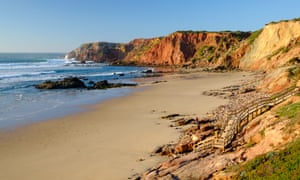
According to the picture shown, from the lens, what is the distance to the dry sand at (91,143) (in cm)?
1416

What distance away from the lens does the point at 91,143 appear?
1800 centimetres

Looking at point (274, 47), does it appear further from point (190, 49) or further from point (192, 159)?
point (192, 159)

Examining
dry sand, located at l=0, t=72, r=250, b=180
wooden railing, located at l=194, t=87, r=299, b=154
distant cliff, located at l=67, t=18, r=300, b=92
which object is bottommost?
dry sand, located at l=0, t=72, r=250, b=180

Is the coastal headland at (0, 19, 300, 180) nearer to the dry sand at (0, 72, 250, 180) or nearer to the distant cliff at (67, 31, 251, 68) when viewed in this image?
the dry sand at (0, 72, 250, 180)

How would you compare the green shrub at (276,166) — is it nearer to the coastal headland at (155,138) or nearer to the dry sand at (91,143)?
the coastal headland at (155,138)

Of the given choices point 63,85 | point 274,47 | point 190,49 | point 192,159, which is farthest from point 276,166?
point 190,49

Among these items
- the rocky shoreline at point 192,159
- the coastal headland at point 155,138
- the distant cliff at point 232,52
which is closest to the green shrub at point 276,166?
the coastal headland at point 155,138

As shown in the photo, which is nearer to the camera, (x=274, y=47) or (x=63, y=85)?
(x=63, y=85)

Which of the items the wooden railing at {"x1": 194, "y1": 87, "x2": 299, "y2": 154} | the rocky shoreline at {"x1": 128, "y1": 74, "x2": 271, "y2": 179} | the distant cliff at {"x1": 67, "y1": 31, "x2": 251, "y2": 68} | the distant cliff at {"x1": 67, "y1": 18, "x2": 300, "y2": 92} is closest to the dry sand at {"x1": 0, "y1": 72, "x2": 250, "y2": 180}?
the rocky shoreline at {"x1": 128, "y1": 74, "x2": 271, "y2": 179}

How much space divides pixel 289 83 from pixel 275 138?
1513cm

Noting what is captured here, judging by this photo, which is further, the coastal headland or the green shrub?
the coastal headland

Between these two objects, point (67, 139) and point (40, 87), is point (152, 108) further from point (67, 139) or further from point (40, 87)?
point (40, 87)

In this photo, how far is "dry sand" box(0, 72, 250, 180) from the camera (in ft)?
46.5

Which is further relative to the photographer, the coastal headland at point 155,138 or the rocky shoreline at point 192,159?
the coastal headland at point 155,138
